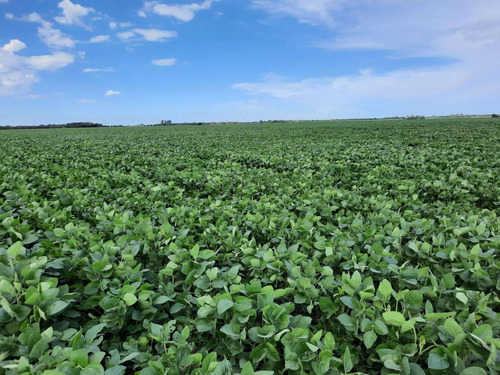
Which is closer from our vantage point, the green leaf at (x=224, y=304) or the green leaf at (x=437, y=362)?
the green leaf at (x=437, y=362)

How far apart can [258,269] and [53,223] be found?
8.56ft

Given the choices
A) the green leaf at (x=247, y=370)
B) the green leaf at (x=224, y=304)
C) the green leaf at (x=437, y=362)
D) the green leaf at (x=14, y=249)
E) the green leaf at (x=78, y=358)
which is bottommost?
the green leaf at (x=437, y=362)

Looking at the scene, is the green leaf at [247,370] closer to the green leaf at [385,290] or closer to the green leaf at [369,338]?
the green leaf at [369,338]

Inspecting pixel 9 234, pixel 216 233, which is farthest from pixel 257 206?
pixel 9 234

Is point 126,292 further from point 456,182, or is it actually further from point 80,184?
point 456,182

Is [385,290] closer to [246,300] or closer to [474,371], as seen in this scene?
[474,371]

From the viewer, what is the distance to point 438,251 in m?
2.63

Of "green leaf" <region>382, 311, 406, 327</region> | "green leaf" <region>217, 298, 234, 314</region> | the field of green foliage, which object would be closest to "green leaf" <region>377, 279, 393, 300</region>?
the field of green foliage

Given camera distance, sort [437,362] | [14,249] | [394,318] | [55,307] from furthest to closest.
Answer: [14,249] < [55,307] < [394,318] < [437,362]

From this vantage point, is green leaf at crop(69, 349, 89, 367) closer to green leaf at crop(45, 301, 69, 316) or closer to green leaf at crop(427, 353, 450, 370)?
green leaf at crop(45, 301, 69, 316)

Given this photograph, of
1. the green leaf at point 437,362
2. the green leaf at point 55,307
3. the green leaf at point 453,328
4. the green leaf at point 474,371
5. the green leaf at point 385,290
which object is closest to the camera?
the green leaf at point 474,371

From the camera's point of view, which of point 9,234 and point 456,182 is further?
point 456,182

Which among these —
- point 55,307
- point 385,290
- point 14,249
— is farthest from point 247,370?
point 14,249

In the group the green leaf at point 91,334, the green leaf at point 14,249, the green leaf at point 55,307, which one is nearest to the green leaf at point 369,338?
the green leaf at point 91,334
